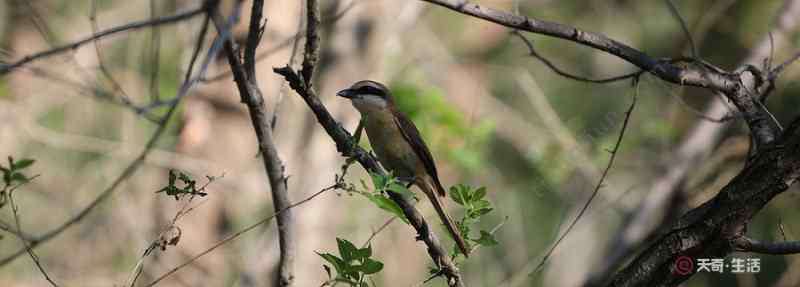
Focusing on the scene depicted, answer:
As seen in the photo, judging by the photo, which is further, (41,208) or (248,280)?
(41,208)

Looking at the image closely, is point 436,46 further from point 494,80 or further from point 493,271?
point 493,271

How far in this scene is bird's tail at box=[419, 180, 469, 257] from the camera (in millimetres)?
2964

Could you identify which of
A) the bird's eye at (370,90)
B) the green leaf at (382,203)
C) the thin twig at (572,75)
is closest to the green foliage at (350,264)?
the green leaf at (382,203)

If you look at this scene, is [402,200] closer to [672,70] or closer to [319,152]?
[672,70]

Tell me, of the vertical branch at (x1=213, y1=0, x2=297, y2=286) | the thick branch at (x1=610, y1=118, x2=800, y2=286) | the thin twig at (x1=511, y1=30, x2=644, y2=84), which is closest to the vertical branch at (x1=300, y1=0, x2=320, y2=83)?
the vertical branch at (x1=213, y1=0, x2=297, y2=286)

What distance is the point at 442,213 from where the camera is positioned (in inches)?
151

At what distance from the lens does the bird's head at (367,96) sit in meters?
4.80

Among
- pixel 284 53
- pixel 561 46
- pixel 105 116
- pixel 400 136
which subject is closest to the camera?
pixel 400 136

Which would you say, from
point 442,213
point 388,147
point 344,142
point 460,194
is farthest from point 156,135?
point 388,147

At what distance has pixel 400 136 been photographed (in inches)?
191

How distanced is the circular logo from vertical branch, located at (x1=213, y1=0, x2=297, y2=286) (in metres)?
1.32

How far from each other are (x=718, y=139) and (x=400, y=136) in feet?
10.5

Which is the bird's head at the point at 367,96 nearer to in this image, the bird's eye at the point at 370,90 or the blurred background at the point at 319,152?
the bird's eye at the point at 370,90

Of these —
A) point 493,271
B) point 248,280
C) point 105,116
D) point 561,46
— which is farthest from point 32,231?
point 561,46
